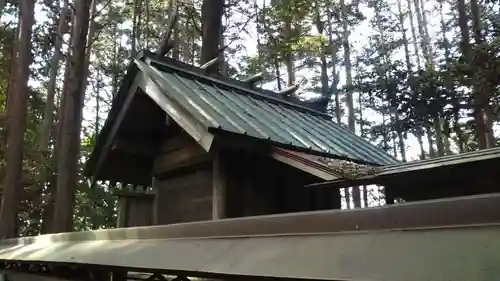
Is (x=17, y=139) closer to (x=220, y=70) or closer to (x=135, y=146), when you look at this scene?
→ (x=135, y=146)

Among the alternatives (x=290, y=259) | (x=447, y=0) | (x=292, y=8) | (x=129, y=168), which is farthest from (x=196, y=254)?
(x=447, y=0)

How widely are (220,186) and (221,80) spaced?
2453mm

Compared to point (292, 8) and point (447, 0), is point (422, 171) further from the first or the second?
point (447, 0)

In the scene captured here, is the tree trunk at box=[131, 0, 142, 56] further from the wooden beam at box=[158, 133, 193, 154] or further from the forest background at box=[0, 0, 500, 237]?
the wooden beam at box=[158, 133, 193, 154]

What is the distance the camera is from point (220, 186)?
483 cm

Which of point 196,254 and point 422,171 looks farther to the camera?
point 422,171

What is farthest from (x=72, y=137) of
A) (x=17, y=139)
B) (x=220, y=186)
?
(x=220, y=186)

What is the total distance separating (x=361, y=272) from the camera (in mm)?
1239

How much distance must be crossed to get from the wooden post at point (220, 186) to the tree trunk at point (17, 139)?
488 centimetres

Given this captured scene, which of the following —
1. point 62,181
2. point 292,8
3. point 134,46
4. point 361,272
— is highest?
point 134,46

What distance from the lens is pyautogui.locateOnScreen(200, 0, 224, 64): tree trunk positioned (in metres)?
10.8

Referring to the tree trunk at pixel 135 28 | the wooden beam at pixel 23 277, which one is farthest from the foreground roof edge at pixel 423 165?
the tree trunk at pixel 135 28

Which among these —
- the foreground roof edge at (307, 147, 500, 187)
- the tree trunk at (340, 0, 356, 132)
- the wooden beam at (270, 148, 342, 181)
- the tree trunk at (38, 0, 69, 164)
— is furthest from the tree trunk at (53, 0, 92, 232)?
the tree trunk at (340, 0, 356, 132)

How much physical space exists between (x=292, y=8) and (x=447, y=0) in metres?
15.8
